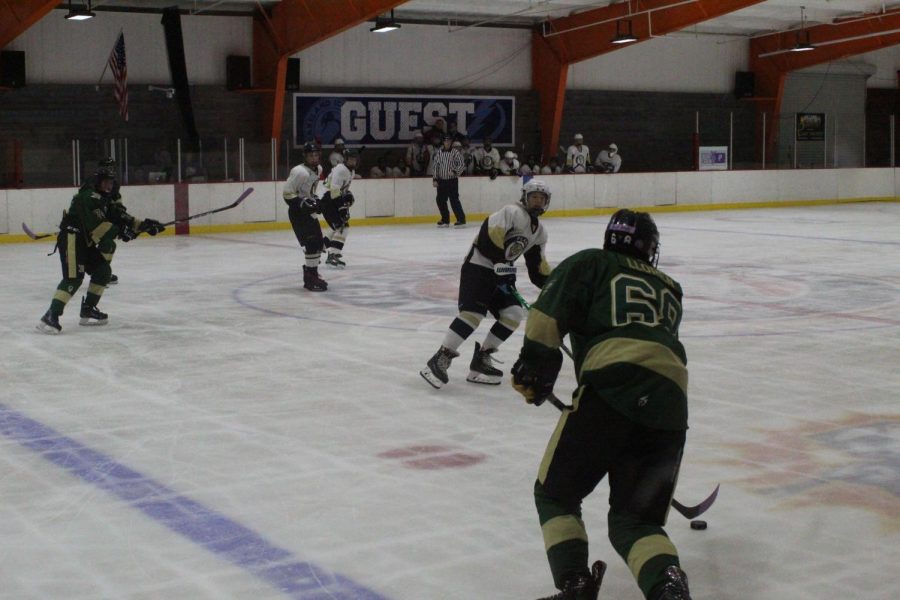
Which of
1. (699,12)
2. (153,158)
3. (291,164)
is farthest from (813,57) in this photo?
(153,158)

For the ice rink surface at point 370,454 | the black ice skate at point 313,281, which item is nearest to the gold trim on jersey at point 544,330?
the ice rink surface at point 370,454

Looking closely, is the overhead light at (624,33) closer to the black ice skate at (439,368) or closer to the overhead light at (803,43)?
the overhead light at (803,43)

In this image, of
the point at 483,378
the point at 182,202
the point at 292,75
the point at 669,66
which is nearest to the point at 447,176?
the point at 292,75

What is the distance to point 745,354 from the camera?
757 cm

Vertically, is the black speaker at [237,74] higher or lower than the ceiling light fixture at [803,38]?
lower

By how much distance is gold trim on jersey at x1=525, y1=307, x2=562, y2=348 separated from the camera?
315cm

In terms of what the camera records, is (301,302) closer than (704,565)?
No

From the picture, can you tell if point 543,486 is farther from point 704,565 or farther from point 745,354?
point 745,354

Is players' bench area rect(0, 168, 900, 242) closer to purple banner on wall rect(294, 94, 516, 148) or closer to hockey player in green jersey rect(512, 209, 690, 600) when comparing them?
purple banner on wall rect(294, 94, 516, 148)

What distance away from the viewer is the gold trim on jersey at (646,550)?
3012mm

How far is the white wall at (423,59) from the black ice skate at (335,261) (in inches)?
367

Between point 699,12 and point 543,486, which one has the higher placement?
point 699,12

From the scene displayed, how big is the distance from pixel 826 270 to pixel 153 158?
9.64 m

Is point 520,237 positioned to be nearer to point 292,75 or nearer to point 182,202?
point 182,202
